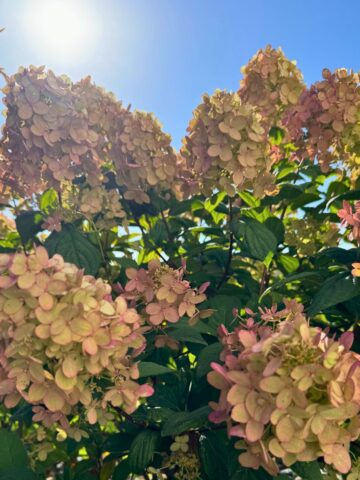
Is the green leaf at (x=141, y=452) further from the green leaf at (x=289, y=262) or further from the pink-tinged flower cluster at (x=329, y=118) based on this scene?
the pink-tinged flower cluster at (x=329, y=118)

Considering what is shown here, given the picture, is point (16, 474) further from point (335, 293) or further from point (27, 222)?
point (335, 293)

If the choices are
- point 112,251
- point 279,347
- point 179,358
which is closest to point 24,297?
point 279,347

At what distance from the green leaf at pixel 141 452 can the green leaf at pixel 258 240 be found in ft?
2.40

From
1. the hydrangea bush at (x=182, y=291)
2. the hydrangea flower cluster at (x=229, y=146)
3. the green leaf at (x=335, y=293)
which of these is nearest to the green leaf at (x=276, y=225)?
the hydrangea bush at (x=182, y=291)

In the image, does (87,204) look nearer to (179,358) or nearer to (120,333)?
(179,358)

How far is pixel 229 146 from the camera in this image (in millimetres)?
1774

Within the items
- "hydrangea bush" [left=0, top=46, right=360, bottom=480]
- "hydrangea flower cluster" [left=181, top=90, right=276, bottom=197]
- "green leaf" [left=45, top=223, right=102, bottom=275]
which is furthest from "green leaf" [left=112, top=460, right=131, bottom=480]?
"hydrangea flower cluster" [left=181, top=90, right=276, bottom=197]

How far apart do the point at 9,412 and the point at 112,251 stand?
0.96 meters

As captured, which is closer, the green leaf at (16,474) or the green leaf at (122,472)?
the green leaf at (16,474)

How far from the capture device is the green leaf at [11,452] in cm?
149

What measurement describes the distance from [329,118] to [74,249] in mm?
1211

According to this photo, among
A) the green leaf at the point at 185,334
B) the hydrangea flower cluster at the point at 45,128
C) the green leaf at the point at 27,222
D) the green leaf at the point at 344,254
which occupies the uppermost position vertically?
the hydrangea flower cluster at the point at 45,128

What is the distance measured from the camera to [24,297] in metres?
0.95

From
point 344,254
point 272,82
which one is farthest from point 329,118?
point 344,254
